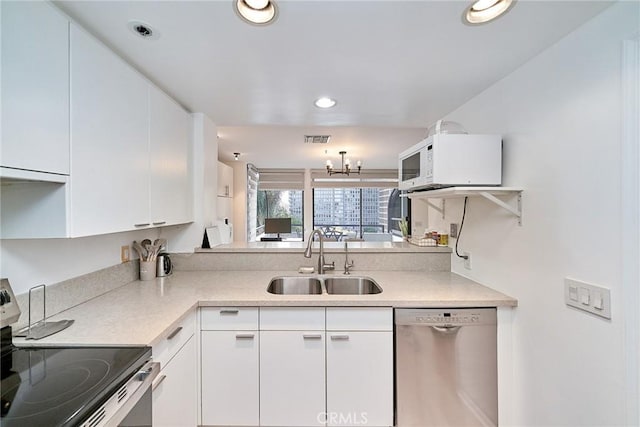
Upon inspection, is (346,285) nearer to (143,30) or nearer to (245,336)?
(245,336)

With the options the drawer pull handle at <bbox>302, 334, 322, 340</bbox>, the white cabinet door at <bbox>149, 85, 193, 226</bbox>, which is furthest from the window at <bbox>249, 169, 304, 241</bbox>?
the drawer pull handle at <bbox>302, 334, 322, 340</bbox>

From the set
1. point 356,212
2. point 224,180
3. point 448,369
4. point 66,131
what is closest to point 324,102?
point 66,131

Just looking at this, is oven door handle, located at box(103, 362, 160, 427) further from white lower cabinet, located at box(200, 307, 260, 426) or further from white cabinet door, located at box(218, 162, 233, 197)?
white cabinet door, located at box(218, 162, 233, 197)

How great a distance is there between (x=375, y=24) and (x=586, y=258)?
50.6 inches

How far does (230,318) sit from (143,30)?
1.47 m

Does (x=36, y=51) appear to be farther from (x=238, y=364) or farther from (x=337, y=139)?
(x=337, y=139)

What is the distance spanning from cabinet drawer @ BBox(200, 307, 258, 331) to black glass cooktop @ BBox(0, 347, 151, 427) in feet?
1.93

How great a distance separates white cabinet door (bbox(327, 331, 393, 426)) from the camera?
1.62 m

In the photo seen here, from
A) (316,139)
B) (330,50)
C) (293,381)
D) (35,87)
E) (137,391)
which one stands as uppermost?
(316,139)

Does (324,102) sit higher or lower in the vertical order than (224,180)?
higher

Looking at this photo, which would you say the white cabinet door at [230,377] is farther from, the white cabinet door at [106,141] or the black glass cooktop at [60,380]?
the white cabinet door at [106,141]

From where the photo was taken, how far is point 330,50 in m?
1.36

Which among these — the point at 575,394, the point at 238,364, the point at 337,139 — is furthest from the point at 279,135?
the point at 575,394

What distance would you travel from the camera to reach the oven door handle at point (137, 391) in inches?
33.6
